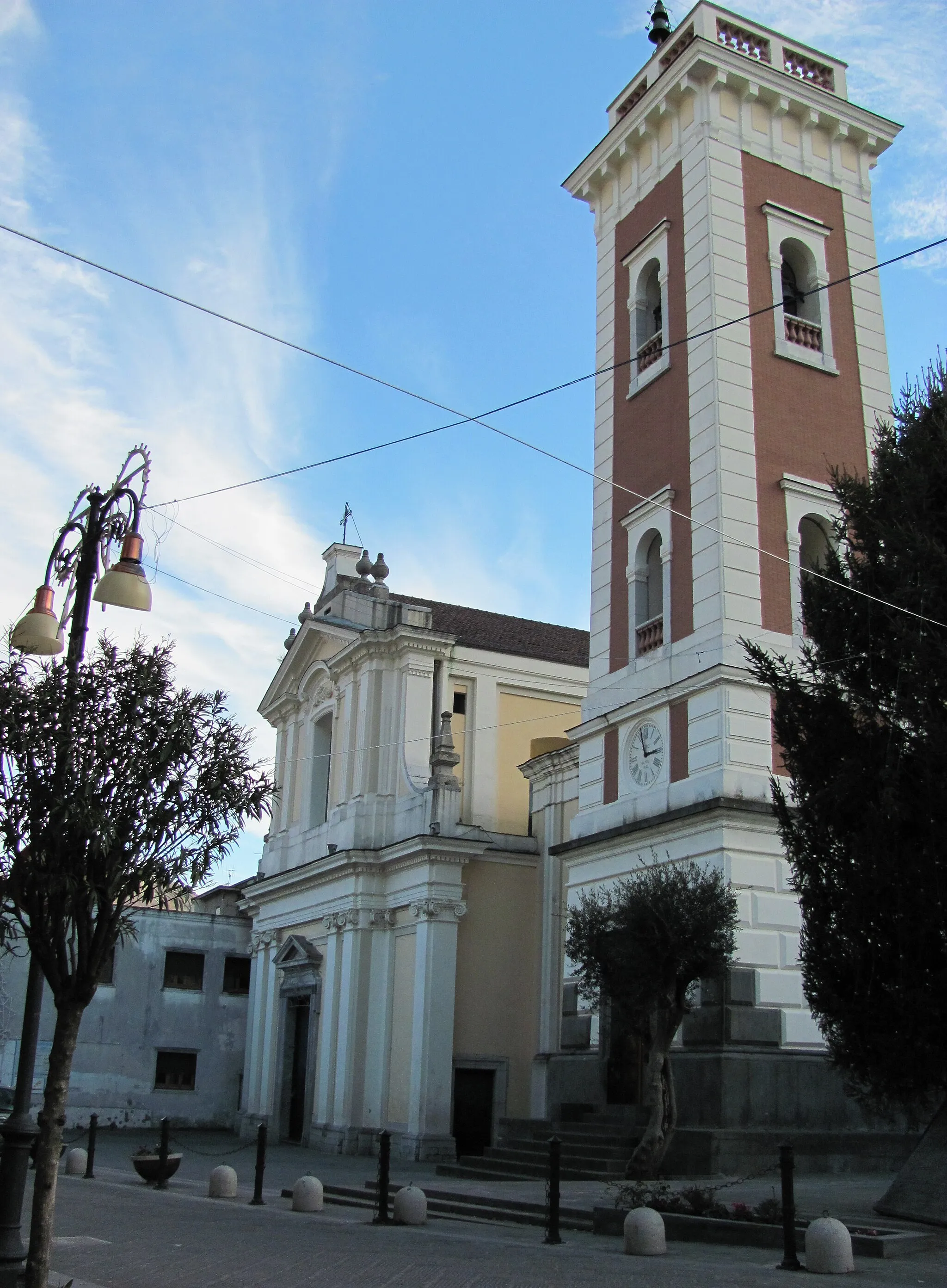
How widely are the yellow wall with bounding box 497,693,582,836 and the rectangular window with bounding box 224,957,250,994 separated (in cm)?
1195

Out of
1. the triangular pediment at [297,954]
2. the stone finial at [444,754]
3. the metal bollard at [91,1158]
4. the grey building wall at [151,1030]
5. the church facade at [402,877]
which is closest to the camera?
the metal bollard at [91,1158]

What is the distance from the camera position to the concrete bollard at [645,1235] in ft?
35.0

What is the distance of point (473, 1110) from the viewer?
2669 cm

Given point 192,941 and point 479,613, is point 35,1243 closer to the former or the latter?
point 479,613

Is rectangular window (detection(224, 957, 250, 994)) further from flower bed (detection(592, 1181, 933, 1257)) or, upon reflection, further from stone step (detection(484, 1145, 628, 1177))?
flower bed (detection(592, 1181, 933, 1257))

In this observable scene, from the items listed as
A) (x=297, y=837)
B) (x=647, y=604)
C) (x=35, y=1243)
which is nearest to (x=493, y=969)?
(x=297, y=837)

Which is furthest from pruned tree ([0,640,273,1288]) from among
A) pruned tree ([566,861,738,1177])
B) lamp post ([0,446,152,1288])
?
pruned tree ([566,861,738,1177])

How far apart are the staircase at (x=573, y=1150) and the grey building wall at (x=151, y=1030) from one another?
17745 mm

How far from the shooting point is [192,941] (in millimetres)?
37469

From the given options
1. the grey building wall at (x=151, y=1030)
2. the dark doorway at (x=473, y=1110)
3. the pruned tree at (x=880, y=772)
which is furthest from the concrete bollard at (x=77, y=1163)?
the grey building wall at (x=151, y=1030)

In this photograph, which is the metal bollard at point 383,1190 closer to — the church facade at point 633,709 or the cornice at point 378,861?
the church facade at point 633,709

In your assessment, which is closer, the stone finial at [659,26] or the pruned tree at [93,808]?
the pruned tree at [93,808]

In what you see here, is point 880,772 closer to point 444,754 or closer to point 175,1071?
point 444,754

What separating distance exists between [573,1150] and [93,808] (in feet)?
36.6
